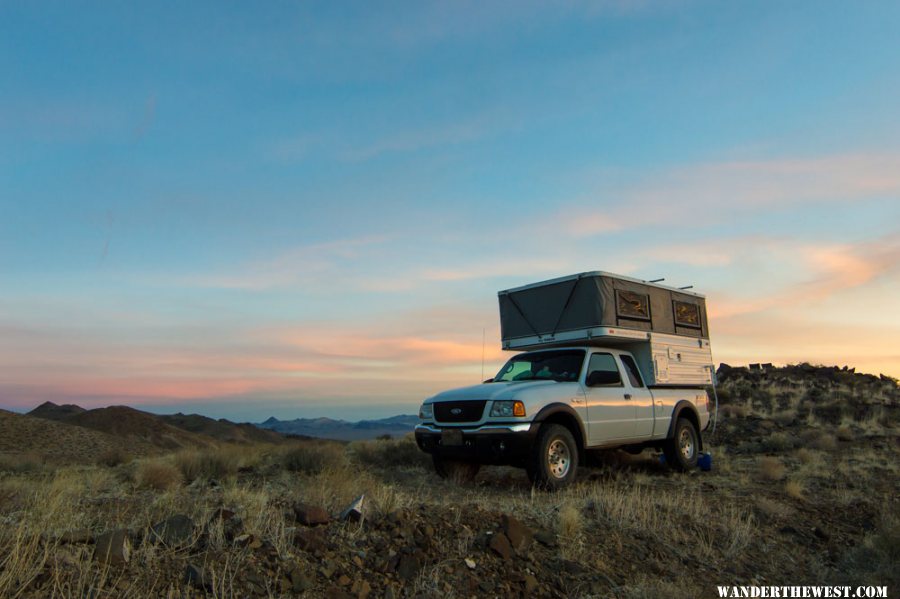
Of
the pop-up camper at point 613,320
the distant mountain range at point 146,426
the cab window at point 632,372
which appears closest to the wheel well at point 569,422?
the pop-up camper at point 613,320

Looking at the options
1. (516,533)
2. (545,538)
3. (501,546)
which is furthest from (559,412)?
(501,546)

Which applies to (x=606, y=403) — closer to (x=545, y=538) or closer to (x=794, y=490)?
(x=794, y=490)

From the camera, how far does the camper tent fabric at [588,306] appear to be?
1031 centimetres

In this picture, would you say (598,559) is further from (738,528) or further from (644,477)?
(644,477)

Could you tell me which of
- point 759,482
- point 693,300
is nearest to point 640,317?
point 693,300

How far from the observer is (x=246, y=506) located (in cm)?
566

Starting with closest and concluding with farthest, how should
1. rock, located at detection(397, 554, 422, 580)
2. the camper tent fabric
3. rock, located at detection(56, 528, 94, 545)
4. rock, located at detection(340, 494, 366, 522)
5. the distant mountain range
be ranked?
rock, located at detection(56, 528, 94, 545)
rock, located at detection(397, 554, 422, 580)
rock, located at detection(340, 494, 366, 522)
the camper tent fabric
the distant mountain range

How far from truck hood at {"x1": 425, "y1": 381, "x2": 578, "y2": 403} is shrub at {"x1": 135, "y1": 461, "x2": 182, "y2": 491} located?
3.83 metres

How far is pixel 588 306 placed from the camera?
10320mm

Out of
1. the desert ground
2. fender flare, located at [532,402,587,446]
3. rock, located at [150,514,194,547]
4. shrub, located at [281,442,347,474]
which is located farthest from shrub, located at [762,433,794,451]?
rock, located at [150,514,194,547]

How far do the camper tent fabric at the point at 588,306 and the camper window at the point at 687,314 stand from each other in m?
0.02

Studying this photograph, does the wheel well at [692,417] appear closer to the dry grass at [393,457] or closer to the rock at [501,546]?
Answer: the dry grass at [393,457]

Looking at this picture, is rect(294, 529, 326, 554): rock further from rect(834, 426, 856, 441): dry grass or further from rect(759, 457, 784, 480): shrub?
rect(834, 426, 856, 441): dry grass

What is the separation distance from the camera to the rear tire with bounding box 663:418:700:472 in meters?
11.6
